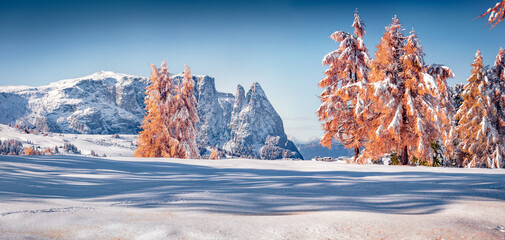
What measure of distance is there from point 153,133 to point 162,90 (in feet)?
13.7

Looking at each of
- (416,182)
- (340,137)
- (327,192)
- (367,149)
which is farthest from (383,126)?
(327,192)

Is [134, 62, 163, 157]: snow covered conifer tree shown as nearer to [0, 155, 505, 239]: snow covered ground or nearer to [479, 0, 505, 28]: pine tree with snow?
[0, 155, 505, 239]: snow covered ground

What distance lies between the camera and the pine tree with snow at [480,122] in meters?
21.8

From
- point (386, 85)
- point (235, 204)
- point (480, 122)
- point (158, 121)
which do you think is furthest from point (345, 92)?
point (158, 121)

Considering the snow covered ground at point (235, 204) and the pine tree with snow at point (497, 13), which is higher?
the pine tree with snow at point (497, 13)

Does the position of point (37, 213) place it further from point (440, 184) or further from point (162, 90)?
point (162, 90)

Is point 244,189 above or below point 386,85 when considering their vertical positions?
below

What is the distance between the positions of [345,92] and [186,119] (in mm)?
14972

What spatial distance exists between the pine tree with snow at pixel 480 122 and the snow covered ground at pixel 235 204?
20587mm

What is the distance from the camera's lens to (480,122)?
22.3m

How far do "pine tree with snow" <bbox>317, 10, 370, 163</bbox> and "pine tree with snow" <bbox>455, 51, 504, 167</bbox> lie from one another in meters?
10.5

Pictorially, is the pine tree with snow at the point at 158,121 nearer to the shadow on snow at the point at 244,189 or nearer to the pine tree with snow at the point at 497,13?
the shadow on snow at the point at 244,189

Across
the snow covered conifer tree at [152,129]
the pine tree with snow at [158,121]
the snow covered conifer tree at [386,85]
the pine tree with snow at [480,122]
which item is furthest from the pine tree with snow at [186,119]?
the pine tree with snow at [480,122]

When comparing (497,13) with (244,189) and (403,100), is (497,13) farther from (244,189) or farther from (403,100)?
(403,100)
